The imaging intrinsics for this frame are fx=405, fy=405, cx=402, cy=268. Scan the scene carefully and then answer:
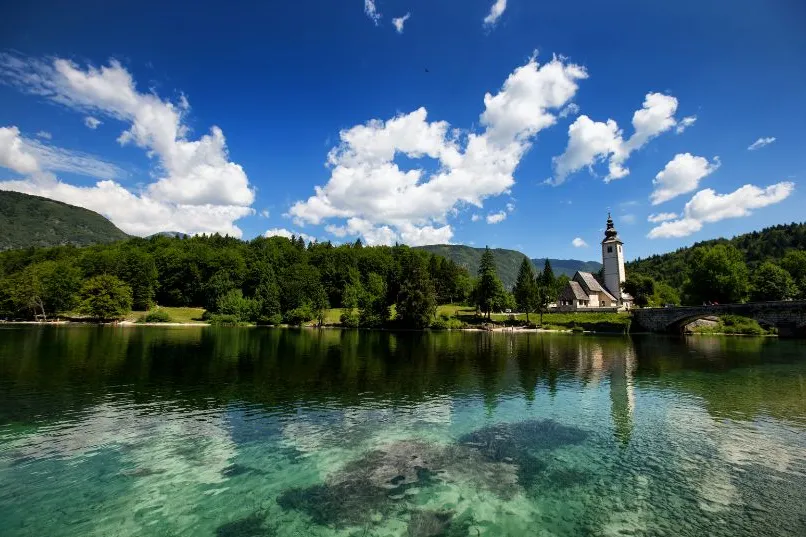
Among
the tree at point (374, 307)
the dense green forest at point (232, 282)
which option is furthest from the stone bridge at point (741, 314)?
the tree at point (374, 307)

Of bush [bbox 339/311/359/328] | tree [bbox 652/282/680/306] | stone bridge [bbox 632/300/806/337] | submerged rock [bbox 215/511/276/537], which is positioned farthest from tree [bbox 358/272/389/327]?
submerged rock [bbox 215/511/276/537]

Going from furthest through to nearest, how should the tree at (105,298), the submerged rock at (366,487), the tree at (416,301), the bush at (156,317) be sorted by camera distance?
the bush at (156,317), the tree at (105,298), the tree at (416,301), the submerged rock at (366,487)

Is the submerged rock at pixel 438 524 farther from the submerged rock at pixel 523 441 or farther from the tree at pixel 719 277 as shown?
the tree at pixel 719 277

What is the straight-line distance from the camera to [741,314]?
86.0 metres

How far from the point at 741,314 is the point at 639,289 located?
46.6 m

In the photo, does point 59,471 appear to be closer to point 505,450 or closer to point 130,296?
point 505,450

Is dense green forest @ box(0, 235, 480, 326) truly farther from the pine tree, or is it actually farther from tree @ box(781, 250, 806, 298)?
tree @ box(781, 250, 806, 298)

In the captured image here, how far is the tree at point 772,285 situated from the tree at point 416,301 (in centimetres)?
9440

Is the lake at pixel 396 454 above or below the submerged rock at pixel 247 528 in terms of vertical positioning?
above

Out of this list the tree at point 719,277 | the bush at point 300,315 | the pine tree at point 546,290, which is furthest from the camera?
the bush at point 300,315

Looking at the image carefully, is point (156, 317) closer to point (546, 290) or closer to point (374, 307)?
point (374, 307)

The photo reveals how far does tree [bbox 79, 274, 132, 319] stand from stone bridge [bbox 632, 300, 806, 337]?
474ft

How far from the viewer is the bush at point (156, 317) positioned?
121m

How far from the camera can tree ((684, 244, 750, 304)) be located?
355 ft
